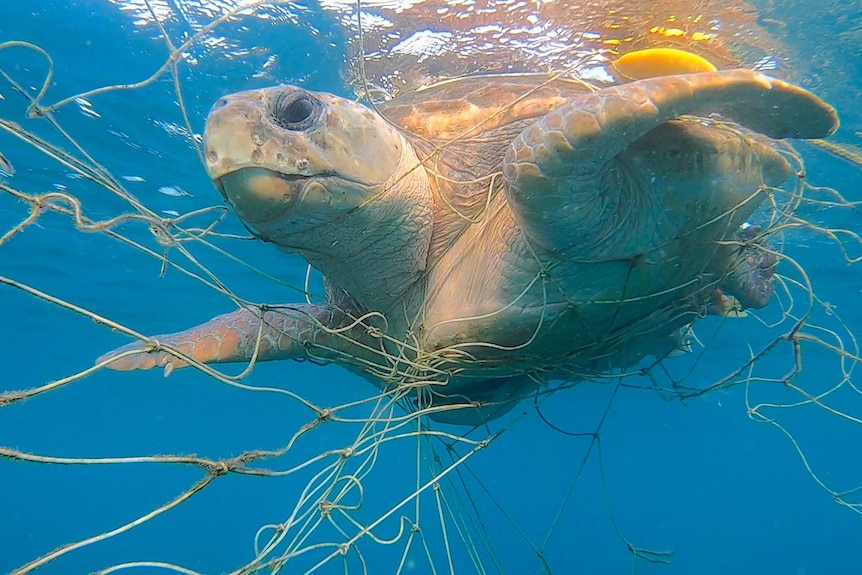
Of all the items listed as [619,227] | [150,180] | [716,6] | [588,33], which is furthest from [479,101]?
[150,180]

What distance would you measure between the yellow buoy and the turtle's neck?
4.82 feet

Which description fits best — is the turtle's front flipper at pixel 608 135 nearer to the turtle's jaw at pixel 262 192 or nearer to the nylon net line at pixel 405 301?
the nylon net line at pixel 405 301

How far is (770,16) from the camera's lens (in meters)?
4.74

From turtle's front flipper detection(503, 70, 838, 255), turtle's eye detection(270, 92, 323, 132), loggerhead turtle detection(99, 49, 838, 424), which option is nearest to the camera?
turtle's front flipper detection(503, 70, 838, 255)

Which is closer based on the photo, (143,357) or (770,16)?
(143,357)

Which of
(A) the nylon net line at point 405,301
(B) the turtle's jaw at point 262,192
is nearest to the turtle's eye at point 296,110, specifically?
(B) the turtle's jaw at point 262,192

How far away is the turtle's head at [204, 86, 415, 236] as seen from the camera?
2107 millimetres

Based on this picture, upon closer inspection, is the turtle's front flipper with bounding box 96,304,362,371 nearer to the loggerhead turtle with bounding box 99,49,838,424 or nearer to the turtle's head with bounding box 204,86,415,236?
the loggerhead turtle with bounding box 99,49,838,424

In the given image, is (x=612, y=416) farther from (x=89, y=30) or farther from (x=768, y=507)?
(x=768, y=507)

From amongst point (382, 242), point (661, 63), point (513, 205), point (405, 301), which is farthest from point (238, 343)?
point (661, 63)

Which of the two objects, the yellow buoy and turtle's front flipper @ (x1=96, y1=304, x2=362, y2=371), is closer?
the yellow buoy

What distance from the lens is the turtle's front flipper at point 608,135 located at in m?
1.99

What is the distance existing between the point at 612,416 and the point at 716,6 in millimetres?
24319

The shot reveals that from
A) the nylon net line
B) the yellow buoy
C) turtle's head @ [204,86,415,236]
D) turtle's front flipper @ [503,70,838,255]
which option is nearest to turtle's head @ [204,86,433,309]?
turtle's head @ [204,86,415,236]
